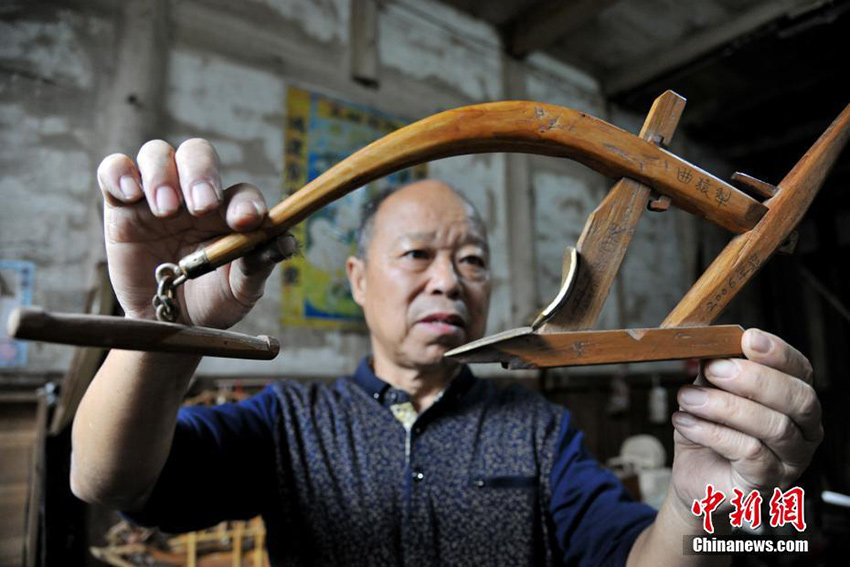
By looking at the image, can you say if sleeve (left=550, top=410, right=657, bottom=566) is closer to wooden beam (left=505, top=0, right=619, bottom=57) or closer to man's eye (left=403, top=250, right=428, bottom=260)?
man's eye (left=403, top=250, right=428, bottom=260)

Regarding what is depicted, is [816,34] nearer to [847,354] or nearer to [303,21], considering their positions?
[303,21]

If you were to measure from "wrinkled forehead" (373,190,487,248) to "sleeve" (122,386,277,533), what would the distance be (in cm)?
66

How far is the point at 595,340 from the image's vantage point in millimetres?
853

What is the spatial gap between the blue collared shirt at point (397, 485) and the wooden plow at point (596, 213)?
614mm

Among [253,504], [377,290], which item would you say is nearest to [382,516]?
[253,504]

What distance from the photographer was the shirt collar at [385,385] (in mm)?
1589

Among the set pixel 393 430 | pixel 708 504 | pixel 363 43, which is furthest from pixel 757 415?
pixel 363 43

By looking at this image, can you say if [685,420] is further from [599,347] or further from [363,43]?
[363,43]

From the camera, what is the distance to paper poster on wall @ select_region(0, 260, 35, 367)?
221cm

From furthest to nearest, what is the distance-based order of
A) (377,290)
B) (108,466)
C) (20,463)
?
(20,463)
(377,290)
(108,466)

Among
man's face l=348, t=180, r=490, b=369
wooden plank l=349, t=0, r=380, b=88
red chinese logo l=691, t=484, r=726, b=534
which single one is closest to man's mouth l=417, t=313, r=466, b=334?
man's face l=348, t=180, r=490, b=369

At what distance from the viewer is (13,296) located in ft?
7.34

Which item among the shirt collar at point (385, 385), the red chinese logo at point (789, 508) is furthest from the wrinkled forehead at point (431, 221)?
the red chinese logo at point (789, 508)

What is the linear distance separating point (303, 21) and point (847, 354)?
810 cm
